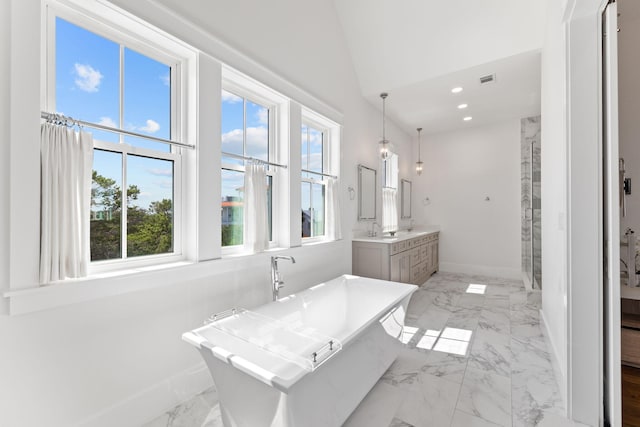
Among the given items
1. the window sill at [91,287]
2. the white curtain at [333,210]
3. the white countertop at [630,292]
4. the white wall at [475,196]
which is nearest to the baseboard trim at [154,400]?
the window sill at [91,287]

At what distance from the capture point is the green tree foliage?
160 centimetres

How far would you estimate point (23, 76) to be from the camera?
4.07ft

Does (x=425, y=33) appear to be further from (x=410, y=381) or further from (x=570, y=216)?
(x=410, y=381)

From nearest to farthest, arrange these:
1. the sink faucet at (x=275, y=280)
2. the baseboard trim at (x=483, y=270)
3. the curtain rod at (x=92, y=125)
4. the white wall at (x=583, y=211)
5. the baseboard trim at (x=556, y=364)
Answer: the curtain rod at (x=92, y=125) < the white wall at (x=583, y=211) < the baseboard trim at (x=556, y=364) < the sink faucet at (x=275, y=280) < the baseboard trim at (x=483, y=270)

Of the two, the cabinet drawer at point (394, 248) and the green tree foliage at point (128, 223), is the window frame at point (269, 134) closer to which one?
the green tree foliage at point (128, 223)

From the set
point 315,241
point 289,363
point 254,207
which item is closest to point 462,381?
point 289,363

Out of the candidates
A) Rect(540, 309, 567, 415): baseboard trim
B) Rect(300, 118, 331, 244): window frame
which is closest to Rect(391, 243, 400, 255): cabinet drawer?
Rect(300, 118, 331, 244): window frame

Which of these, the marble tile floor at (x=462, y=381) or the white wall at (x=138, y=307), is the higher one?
the white wall at (x=138, y=307)

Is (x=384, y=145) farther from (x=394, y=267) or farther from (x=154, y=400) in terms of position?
(x=154, y=400)

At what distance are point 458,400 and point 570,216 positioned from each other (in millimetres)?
1345

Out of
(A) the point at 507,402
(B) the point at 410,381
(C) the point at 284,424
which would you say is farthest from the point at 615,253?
(C) the point at 284,424

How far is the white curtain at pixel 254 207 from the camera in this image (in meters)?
2.37

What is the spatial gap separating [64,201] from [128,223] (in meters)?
0.39

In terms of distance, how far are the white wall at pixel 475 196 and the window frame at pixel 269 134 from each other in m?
4.21
